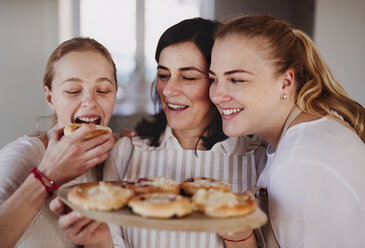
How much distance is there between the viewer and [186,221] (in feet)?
3.12

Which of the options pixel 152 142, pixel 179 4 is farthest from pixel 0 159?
pixel 179 4

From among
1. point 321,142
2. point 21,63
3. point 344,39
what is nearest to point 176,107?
point 321,142

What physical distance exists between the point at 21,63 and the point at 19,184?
2.26 m

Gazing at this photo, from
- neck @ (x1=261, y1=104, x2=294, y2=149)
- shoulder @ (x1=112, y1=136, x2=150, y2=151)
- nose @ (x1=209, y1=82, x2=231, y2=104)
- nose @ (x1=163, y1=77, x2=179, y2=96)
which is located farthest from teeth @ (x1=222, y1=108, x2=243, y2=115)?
shoulder @ (x1=112, y1=136, x2=150, y2=151)

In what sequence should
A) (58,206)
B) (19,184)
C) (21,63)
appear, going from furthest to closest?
1. (21,63)
2. (19,184)
3. (58,206)

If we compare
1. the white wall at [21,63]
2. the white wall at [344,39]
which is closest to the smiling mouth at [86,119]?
the white wall at [21,63]

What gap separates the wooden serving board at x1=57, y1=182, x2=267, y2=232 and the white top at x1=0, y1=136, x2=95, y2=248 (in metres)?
0.48

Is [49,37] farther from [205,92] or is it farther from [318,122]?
[318,122]

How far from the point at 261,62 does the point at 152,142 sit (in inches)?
25.4

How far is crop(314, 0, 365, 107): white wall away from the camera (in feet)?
11.5

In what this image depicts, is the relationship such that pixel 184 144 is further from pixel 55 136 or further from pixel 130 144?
pixel 55 136

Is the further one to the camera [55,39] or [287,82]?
[55,39]

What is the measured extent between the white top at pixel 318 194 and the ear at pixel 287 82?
0.28m

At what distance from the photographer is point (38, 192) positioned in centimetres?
121
